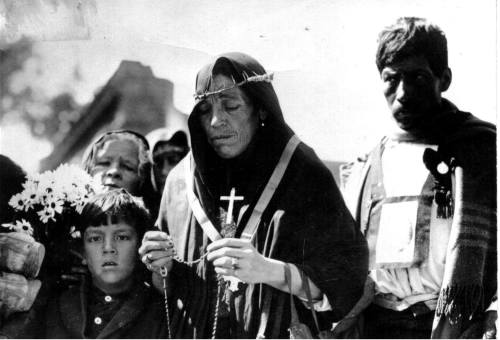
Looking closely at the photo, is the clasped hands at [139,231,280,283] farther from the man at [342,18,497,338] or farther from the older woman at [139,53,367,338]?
the man at [342,18,497,338]

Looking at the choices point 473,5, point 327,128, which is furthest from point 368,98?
point 473,5

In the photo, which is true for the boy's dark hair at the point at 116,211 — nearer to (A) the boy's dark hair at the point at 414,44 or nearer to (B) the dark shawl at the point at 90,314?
(B) the dark shawl at the point at 90,314

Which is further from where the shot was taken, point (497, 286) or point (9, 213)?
point (9, 213)

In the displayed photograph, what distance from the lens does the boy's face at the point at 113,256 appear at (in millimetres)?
5695

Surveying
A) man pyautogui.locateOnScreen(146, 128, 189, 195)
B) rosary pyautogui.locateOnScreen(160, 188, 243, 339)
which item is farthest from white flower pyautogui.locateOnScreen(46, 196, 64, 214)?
rosary pyautogui.locateOnScreen(160, 188, 243, 339)

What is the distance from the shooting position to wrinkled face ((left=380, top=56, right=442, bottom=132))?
5.65m

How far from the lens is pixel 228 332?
5574 millimetres

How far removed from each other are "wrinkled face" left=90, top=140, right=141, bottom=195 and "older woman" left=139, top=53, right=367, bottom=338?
0.21 metres

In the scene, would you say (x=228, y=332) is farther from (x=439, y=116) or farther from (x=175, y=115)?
(x=439, y=116)

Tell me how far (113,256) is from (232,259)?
70cm

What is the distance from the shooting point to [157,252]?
18.4 ft

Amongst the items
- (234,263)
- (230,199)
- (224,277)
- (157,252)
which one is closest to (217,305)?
(224,277)

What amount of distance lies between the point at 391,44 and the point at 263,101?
2.61 ft

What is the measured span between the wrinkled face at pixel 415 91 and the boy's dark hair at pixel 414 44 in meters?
0.04
